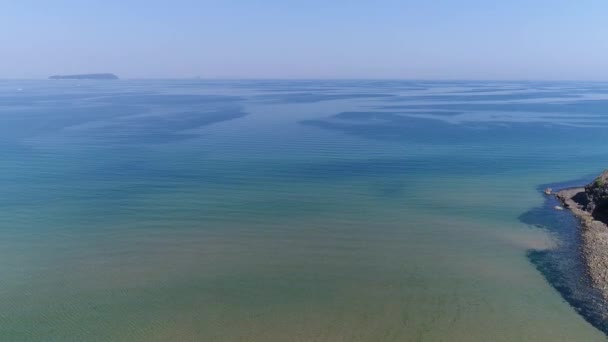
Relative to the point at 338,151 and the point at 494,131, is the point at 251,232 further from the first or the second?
the point at 494,131

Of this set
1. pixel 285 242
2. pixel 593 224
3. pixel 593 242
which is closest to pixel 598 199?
pixel 593 224

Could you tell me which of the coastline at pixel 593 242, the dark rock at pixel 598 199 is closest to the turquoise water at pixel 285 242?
the coastline at pixel 593 242

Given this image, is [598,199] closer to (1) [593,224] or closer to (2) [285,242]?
(1) [593,224]

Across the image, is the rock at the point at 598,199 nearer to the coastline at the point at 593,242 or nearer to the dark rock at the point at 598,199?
the dark rock at the point at 598,199

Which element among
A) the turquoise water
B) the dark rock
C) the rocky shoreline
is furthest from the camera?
the dark rock

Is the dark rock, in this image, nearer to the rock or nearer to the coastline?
the rock

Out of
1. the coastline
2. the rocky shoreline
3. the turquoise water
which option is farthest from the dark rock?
the turquoise water

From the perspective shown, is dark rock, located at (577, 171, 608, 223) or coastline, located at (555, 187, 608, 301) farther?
dark rock, located at (577, 171, 608, 223)

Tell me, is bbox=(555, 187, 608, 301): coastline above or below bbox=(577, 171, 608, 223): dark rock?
below
